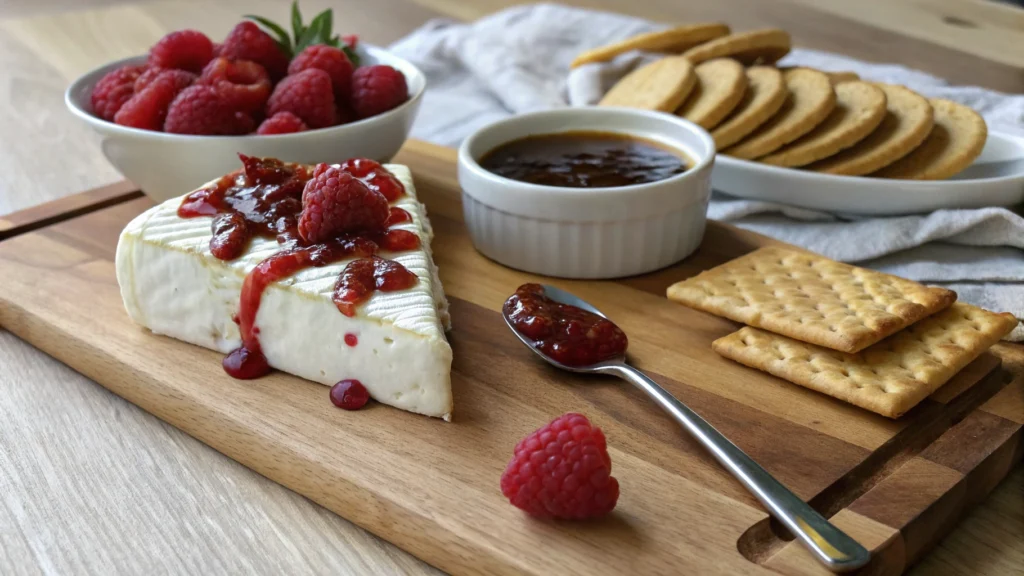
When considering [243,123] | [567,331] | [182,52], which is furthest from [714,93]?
[182,52]

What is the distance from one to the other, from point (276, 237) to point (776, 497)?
3.16ft

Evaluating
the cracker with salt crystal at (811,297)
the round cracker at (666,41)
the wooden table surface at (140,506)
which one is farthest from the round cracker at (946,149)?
the wooden table surface at (140,506)

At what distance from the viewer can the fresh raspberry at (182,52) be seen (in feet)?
7.30

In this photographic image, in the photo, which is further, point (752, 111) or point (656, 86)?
point (656, 86)

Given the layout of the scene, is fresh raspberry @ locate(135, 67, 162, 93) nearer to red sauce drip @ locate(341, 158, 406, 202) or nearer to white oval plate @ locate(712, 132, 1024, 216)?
red sauce drip @ locate(341, 158, 406, 202)

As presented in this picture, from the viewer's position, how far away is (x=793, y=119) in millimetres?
2307

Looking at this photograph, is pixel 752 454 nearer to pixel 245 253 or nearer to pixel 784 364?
pixel 784 364

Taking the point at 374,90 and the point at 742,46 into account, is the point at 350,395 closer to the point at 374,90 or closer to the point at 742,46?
the point at 374,90

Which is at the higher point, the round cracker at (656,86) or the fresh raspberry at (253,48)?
the fresh raspberry at (253,48)

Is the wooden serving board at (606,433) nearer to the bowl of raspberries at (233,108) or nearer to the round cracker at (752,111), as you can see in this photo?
the bowl of raspberries at (233,108)

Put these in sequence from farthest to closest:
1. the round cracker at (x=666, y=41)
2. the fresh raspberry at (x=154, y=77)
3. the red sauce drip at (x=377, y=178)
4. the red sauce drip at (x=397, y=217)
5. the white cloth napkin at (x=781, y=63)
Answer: the round cracker at (x=666, y=41) → the fresh raspberry at (x=154, y=77) → the white cloth napkin at (x=781, y=63) → the red sauce drip at (x=377, y=178) → the red sauce drip at (x=397, y=217)

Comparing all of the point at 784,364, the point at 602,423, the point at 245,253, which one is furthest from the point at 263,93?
the point at 784,364

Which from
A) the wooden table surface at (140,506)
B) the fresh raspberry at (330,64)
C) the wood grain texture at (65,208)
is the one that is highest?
the fresh raspberry at (330,64)

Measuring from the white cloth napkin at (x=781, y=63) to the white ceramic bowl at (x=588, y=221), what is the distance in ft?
0.86
